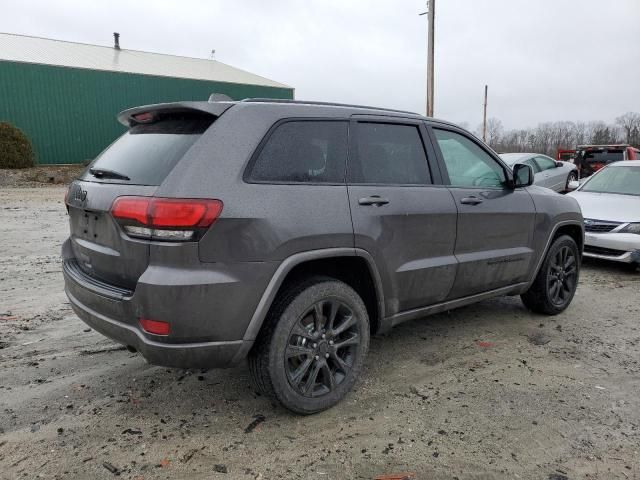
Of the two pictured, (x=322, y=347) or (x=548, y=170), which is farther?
(x=548, y=170)

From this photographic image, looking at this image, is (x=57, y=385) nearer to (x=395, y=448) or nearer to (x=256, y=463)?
(x=256, y=463)

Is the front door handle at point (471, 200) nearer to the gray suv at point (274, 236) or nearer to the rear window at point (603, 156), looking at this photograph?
the gray suv at point (274, 236)

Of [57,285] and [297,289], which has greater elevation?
[297,289]

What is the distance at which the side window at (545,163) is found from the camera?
13.1 meters

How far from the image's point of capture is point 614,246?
6496mm

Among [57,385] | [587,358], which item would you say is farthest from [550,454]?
[57,385]

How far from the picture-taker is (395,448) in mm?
2658

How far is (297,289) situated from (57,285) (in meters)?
3.81

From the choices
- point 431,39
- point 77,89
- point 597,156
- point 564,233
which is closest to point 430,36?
point 431,39

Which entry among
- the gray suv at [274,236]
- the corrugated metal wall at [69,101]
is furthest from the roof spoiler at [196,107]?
the corrugated metal wall at [69,101]

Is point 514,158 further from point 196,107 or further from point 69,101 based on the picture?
point 69,101

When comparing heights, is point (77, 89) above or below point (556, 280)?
above

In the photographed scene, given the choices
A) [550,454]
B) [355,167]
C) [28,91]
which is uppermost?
[28,91]

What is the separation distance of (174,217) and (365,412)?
163 centimetres
